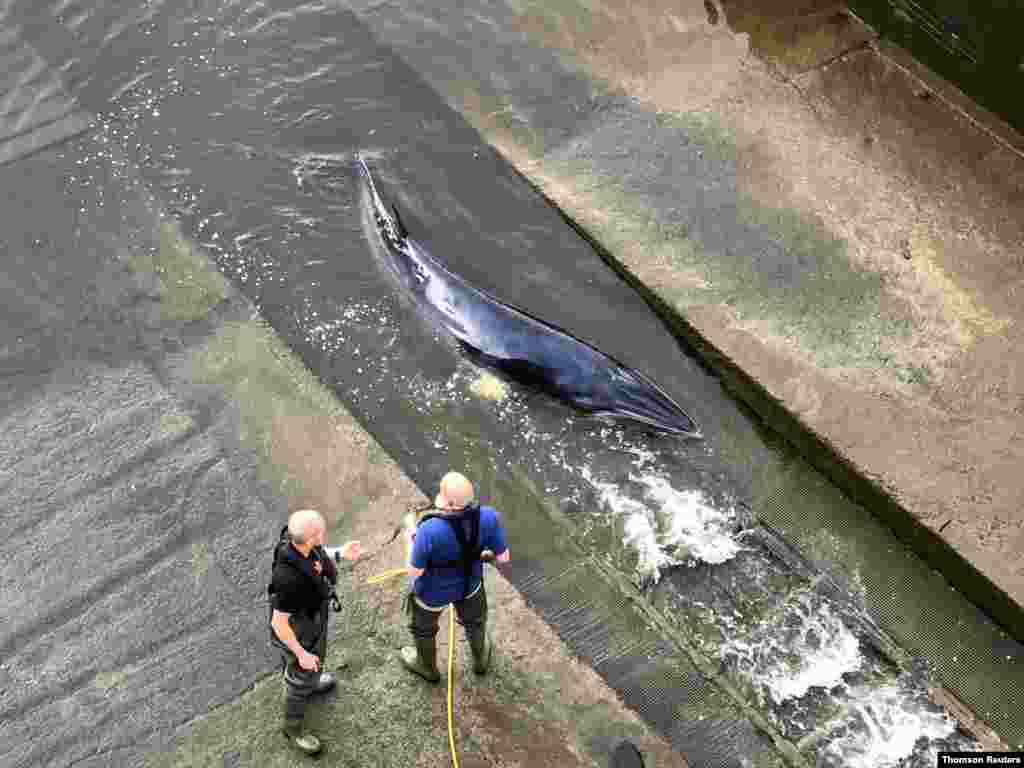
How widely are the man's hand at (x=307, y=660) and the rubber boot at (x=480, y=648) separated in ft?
3.20

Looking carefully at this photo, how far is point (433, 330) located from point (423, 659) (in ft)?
9.91

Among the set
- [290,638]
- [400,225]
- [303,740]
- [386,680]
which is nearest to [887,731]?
[386,680]

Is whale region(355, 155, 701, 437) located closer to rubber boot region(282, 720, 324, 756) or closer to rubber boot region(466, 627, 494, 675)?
rubber boot region(466, 627, 494, 675)

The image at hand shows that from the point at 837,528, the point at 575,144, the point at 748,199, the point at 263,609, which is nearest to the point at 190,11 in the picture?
the point at 575,144

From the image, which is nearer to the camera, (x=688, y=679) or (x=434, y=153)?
(x=688, y=679)

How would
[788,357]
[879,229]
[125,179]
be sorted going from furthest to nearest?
[125,179]
[879,229]
[788,357]

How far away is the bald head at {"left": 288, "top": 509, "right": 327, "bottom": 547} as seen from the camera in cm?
555

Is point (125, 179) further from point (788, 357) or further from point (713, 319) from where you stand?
point (788, 357)

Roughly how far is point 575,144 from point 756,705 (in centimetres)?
537

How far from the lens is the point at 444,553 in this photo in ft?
19.2

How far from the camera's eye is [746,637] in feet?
24.4

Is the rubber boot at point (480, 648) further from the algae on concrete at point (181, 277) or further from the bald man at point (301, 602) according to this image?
the algae on concrete at point (181, 277)

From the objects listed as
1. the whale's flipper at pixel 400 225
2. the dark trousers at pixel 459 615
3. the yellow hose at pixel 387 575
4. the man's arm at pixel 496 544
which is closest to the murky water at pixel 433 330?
the whale's flipper at pixel 400 225

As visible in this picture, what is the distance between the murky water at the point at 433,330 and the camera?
24.3ft
